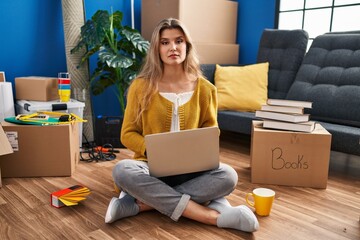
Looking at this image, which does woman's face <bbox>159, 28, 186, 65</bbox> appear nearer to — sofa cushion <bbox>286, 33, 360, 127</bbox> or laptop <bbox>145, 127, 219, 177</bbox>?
laptop <bbox>145, 127, 219, 177</bbox>

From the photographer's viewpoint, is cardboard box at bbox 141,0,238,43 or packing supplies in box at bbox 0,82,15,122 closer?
packing supplies in box at bbox 0,82,15,122

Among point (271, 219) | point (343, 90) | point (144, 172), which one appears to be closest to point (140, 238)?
point (144, 172)

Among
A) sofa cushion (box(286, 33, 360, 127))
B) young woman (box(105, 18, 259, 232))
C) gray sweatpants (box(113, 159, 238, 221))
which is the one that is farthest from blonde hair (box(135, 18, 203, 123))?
sofa cushion (box(286, 33, 360, 127))

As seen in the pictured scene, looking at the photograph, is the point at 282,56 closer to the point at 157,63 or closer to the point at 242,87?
the point at 242,87

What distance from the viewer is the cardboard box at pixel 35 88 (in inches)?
93.8

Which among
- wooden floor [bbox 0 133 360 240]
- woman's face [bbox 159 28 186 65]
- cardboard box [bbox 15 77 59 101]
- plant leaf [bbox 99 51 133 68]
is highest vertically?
woman's face [bbox 159 28 186 65]

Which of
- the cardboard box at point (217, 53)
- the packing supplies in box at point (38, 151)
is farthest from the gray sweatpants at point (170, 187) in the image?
the cardboard box at point (217, 53)

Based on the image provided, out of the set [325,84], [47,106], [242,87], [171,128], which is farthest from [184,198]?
[325,84]

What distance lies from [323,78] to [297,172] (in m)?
0.93

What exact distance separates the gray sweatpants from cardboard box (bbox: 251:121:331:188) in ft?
1.51

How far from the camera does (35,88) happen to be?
2400 mm

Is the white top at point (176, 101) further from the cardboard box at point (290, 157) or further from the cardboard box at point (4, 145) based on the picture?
the cardboard box at point (4, 145)

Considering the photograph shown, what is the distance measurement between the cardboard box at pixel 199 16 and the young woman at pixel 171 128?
1.45 metres

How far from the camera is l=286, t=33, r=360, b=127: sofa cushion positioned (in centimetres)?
229
